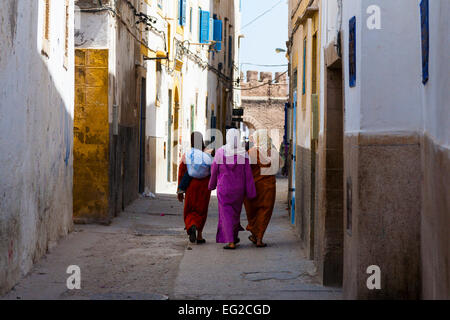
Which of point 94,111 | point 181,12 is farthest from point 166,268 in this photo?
point 181,12

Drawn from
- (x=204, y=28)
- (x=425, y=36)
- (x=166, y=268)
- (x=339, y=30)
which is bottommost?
(x=166, y=268)

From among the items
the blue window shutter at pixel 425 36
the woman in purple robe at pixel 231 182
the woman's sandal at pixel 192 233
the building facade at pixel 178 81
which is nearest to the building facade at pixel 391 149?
the blue window shutter at pixel 425 36

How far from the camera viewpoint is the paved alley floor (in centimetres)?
774

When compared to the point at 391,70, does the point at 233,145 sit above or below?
below

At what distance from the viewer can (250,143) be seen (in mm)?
11867

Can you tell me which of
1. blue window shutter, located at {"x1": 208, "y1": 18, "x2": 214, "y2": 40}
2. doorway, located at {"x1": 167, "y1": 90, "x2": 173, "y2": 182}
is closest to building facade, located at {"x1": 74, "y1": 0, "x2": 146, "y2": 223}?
doorway, located at {"x1": 167, "y1": 90, "x2": 173, "y2": 182}

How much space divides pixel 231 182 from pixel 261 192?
47 centimetres

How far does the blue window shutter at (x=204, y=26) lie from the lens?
94.5 ft

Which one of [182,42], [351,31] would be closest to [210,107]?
[182,42]

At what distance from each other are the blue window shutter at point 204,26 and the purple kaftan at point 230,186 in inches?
706

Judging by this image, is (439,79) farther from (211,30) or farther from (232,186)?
(211,30)

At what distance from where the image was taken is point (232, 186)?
1123 centimetres

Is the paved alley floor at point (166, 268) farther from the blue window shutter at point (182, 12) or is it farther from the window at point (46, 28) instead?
the blue window shutter at point (182, 12)
